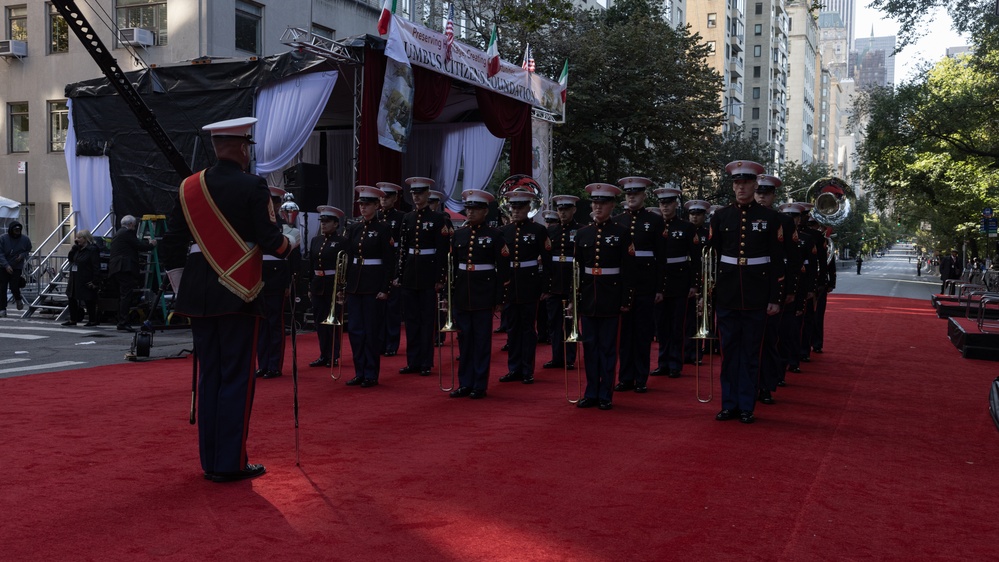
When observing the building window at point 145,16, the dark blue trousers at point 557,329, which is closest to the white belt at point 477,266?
the dark blue trousers at point 557,329

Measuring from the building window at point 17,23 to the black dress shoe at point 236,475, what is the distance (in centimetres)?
2828

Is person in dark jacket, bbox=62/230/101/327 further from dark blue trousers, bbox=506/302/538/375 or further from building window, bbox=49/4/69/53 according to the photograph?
building window, bbox=49/4/69/53

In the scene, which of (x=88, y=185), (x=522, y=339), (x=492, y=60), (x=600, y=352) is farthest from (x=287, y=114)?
(x=600, y=352)

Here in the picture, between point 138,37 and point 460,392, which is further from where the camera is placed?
point 138,37

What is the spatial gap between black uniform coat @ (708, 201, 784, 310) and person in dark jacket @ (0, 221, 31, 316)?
1523 centimetres

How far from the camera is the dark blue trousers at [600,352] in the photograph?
8719 mm

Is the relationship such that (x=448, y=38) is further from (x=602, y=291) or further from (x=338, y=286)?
(x=602, y=291)

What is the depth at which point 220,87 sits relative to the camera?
18016 mm

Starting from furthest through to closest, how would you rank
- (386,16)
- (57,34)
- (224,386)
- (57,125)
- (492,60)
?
(57,125) < (57,34) < (492,60) < (386,16) < (224,386)

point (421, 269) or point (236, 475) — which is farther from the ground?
point (421, 269)

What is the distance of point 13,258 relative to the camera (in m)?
19.0

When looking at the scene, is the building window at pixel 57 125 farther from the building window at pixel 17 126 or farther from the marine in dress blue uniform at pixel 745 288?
the marine in dress blue uniform at pixel 745 288

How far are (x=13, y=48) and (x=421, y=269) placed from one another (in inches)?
937

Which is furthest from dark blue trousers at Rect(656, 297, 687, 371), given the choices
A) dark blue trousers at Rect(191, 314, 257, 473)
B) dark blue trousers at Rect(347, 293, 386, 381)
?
dark blue trousers at Rect(191, 314, 257, 473)
